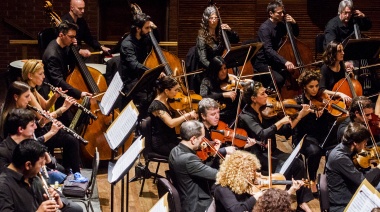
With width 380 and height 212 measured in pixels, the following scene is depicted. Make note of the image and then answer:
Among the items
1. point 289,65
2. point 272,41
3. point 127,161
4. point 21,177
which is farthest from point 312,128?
point 21,177

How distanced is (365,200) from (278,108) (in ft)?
7.87

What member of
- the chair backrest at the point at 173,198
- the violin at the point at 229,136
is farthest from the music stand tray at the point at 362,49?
the chair backrest at the point at 173,198

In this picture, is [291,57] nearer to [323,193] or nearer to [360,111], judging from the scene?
[360,111]

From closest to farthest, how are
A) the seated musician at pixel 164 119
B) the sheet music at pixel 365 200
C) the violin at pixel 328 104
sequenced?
the sheet music at pixel 365 200
the seated musician at pixel 164 119
the violin at pixel 328 104

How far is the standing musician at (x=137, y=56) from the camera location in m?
7.32

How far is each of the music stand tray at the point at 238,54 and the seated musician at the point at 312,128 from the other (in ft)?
2.43

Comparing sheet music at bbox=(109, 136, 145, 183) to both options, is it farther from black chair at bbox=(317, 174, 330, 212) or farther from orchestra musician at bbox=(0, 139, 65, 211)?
black chair at bbox=(317, 174, 330, 212)

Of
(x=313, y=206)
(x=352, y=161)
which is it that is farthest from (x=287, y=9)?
(x=352, y=161)

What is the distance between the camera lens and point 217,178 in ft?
15.7

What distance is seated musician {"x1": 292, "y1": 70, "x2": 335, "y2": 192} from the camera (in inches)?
257

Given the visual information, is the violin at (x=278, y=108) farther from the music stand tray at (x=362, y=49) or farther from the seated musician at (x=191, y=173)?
the seated musician at (x=191, y=173)

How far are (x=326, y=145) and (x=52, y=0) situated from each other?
4543mm

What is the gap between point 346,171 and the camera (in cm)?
525

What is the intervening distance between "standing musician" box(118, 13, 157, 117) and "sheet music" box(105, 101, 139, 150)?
1.96 meters
